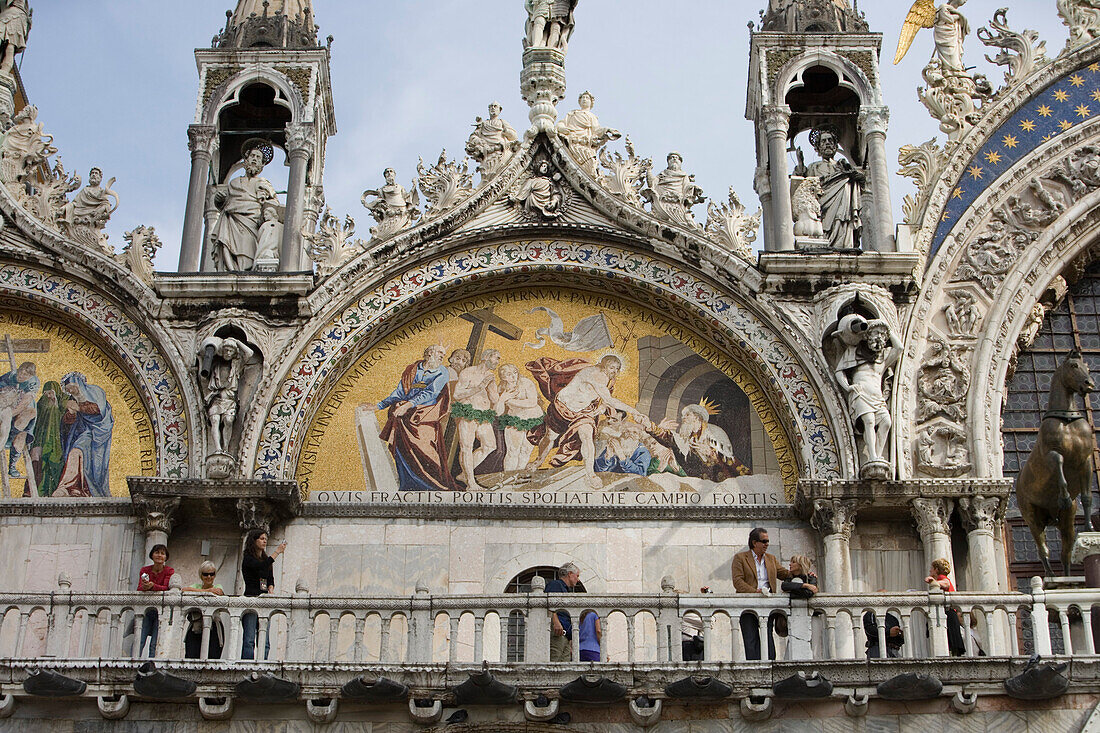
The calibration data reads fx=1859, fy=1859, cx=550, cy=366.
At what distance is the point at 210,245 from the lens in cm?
1827

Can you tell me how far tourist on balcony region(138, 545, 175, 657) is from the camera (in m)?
14.1

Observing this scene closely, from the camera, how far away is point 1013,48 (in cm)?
1950

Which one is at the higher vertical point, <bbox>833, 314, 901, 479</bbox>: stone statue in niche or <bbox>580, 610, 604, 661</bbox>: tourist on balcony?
<bbox>833, 314, 901, 479</bbox>: stone statue in niche

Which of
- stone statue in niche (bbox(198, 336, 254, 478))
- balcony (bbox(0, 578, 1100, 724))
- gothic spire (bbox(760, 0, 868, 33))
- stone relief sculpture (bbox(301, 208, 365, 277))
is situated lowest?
balcony (bbox(0, 578, 1100, 724))

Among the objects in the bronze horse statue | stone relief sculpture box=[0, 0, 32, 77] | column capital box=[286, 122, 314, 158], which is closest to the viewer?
the bronze horse statue

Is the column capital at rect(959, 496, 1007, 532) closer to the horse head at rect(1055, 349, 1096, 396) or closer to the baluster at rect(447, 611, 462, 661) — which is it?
the horse head at rect(1055, 349, 1096, 396)

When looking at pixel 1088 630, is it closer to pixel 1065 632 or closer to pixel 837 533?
pixel 1065 632

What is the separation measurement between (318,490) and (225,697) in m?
3.74

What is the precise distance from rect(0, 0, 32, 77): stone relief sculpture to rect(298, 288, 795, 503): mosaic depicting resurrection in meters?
5.23

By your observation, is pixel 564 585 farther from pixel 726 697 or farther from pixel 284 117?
pixel 284 117

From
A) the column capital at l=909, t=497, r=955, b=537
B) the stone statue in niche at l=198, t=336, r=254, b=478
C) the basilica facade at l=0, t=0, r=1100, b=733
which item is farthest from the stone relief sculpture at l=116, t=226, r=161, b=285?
the column capital at l=909, t=497, r=955, b=537

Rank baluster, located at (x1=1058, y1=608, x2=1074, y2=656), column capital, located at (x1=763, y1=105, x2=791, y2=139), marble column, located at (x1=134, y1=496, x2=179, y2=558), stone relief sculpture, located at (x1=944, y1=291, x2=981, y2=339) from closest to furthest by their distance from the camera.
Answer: baluster, located at (x1=1058, y1=608, x2=1074, y2=656), marble column, located at (x1=134, y1=496, x2=179, y2=558), stone relief sculpture, located at (x1=944, y1=291, x2=981, y2=339), column capital, located at (x1=763, y1=105, x2=791, y2=139)

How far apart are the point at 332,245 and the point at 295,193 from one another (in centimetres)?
80

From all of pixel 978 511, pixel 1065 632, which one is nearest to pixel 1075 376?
pixel 978 511
